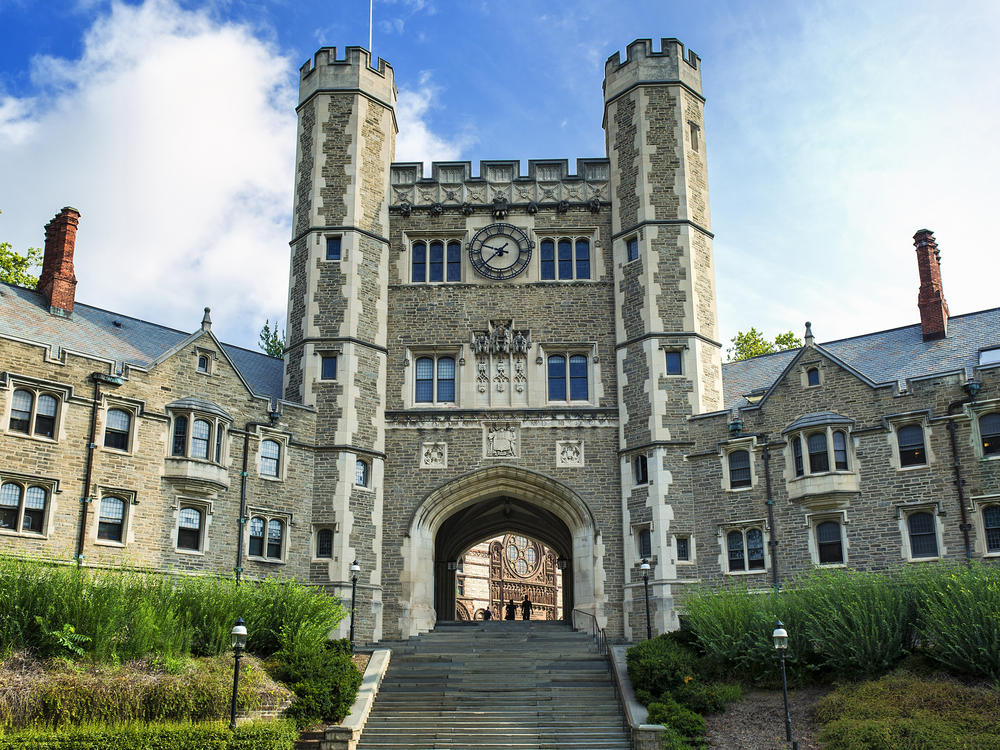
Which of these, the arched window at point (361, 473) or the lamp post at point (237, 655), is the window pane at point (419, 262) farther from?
the lamp post at point (237, 655)

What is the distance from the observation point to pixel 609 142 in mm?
37594

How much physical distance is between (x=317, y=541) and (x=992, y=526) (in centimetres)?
1861

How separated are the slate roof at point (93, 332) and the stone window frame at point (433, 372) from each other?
4266mm

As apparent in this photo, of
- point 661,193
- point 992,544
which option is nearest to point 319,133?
point 661,193

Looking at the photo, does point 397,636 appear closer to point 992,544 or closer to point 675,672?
point 675,672

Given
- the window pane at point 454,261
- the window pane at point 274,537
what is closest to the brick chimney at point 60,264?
the window pane at point 274,537

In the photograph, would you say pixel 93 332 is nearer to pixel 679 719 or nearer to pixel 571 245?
pixel 571 245

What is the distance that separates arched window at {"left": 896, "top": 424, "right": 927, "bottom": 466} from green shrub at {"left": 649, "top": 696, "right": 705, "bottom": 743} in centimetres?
1003

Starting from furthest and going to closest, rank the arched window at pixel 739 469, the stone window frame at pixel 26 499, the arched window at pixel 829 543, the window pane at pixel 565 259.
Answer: the window pane at pixel 565 259, the arched window at pixel 739 469, the arched window at pixel 829 543, the stone window frame at pixel 26 499

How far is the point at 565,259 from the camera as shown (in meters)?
36.7

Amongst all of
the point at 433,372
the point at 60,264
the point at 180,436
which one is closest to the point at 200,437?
the point at 180,436

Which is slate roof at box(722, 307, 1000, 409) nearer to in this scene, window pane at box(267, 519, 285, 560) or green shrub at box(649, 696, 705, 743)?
green shrub at box(649, 696, 705, 743)

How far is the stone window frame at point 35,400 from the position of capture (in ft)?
87.9

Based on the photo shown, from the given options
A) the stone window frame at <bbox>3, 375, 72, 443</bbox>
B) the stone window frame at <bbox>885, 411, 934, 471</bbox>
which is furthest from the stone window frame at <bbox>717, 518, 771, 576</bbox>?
the stone window frame at <bbox>3, 375, 72, 443</bbox>
